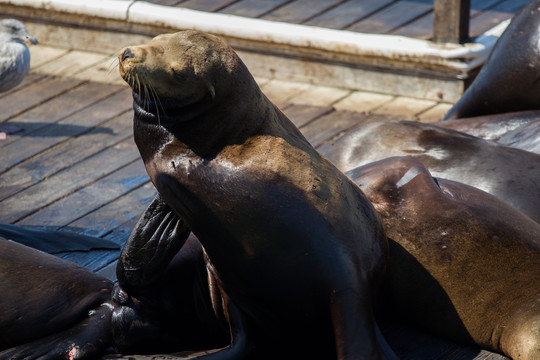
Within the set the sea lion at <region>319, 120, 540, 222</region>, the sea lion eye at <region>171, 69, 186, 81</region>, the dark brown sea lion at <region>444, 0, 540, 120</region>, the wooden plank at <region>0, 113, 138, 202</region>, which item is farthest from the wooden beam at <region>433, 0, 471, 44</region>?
the sea lion eye at <region>171, 69, 186, 81</region>

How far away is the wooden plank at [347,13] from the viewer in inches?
252

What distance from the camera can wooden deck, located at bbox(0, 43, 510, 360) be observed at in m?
4.51

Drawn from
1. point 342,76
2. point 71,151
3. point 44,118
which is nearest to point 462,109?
point 342,76

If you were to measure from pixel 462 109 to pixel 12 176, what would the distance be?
2.37 m

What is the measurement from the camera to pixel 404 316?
3.11 m

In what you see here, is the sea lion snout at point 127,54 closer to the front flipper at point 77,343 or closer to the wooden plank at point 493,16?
the front flipper at point 77,343

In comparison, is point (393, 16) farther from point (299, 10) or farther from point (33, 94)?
point (33, 94)

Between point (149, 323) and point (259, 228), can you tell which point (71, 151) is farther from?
point (259, 228)

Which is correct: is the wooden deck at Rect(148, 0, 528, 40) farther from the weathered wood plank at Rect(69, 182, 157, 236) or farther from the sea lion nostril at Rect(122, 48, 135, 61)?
the sea lion nostril at Rect(122, 48, 135, 61)

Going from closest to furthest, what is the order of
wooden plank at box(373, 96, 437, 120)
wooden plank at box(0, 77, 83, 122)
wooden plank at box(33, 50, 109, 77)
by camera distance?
wooden plank at box(373, 96, 437, 120), wooden plank at box(0, 77, 83, 122), wooden plank at box(33, 50, 109, 77)

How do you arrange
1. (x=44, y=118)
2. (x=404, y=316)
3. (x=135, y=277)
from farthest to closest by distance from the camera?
(x=44, y=118) → (x=404, y=316) → (x=135, y=277)

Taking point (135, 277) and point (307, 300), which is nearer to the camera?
point (307, 300)

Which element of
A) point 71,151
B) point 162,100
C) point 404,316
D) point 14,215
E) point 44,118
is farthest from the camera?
point 44,118

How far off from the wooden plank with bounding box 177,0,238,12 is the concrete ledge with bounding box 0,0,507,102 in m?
0.17
